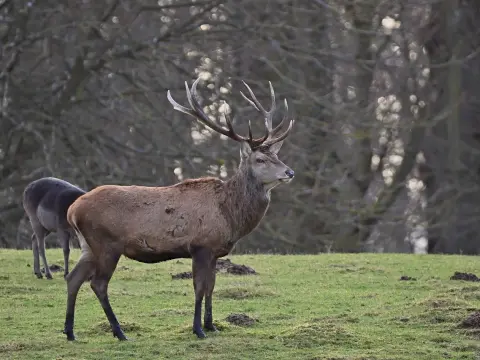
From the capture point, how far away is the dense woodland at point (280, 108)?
72.0 feet

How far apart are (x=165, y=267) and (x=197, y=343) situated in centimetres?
596

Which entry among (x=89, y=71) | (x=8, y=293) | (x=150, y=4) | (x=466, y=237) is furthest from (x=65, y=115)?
(x=466, y=237)

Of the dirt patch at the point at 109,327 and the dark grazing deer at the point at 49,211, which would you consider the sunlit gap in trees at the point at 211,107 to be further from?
the dirt patch at the point at 109,327

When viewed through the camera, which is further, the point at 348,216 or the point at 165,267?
the point at 348,216

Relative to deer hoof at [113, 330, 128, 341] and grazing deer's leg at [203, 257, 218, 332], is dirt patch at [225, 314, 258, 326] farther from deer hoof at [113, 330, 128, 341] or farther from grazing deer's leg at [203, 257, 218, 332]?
deer hoof at [113, 330, 128, 341]

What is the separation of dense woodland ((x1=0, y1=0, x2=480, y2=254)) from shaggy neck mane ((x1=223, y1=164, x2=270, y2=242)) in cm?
856

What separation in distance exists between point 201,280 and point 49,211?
4.82 meters

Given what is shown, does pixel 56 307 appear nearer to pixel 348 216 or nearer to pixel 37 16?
pixel 37 16

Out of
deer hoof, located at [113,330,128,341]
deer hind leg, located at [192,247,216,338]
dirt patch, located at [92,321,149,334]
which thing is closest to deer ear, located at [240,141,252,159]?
deer hind leg, located at [192,247,216,338]

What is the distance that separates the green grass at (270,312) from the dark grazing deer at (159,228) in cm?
51

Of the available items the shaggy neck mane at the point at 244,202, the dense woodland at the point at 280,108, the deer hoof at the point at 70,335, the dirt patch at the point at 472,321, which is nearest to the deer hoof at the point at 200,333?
the shaggy neck mane at the point at 244,202

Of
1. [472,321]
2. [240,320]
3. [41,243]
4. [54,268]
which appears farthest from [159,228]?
[54,268]

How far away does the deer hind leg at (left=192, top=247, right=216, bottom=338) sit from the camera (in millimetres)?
9914

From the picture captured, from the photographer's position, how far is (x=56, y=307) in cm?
1206
